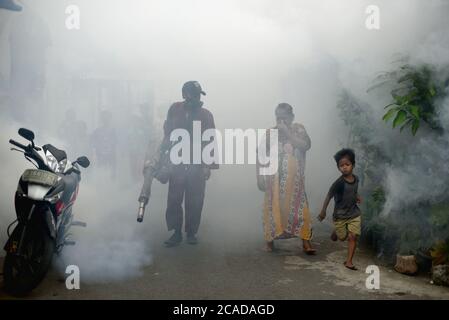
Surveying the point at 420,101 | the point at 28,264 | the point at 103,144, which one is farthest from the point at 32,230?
the point at 103,144

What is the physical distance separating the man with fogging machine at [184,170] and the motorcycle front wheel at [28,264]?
77.7 inches

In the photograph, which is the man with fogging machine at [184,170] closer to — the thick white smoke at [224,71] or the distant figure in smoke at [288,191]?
the thick white smoke at [224,71]

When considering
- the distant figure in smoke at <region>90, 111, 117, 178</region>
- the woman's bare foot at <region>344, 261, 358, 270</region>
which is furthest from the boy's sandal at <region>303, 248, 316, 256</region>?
the distant figure in smoke at <region>90, 111, 117, 178</region>

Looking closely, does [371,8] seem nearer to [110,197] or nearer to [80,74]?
[110,197]

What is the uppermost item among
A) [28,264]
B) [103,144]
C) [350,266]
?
[103,144]

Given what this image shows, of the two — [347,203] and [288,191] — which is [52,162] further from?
[347,203]

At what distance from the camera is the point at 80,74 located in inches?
486

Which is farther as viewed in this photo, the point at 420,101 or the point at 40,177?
the point at 420,101

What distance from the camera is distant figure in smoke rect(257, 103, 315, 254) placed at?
5.89 meters

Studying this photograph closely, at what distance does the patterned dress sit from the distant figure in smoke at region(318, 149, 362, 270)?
19.4 inches

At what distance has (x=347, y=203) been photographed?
542 centimetres

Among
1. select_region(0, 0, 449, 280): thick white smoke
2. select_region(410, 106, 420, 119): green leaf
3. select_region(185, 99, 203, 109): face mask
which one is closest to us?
select_region(410, 106, 420, 119): green leaf

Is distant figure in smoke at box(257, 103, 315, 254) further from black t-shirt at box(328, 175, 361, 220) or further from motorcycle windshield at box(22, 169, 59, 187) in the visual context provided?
motorcycle windshield at box(22, 169, 59, 187)

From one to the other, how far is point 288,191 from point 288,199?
93 millimetres
